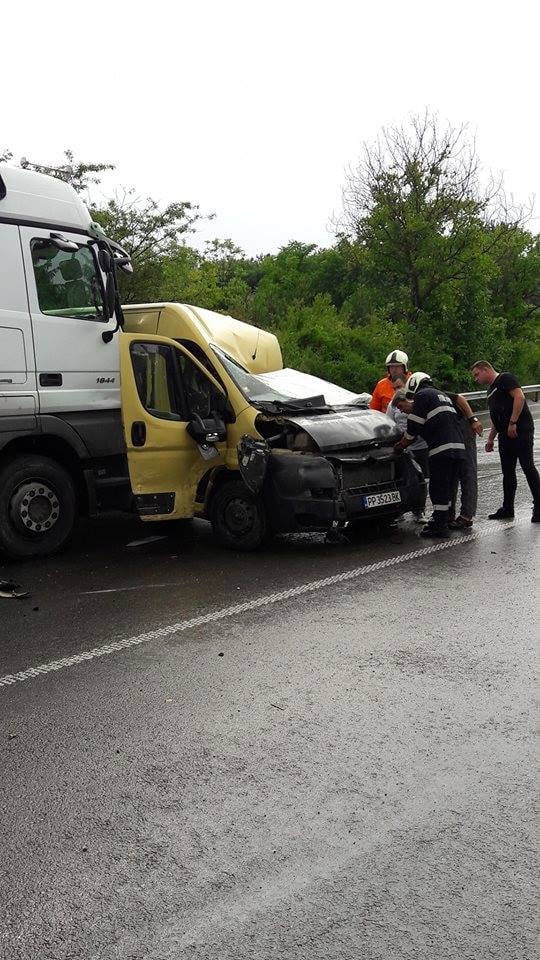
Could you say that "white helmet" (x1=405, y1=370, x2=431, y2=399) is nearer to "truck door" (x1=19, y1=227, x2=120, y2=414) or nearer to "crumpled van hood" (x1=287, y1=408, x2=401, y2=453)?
"crumpled van hood" (x1=287, y1=408, x2=401, y2=453)

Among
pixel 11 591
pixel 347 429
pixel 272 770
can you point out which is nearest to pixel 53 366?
pixel 11 591

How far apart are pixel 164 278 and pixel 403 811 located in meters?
17.4

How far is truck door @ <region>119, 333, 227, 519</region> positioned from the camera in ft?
27.4

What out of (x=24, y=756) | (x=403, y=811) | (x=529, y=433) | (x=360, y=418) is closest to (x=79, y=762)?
(x=24, y=756)

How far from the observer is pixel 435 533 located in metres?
8.62

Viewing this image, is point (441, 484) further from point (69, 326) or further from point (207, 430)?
point (69, 326)

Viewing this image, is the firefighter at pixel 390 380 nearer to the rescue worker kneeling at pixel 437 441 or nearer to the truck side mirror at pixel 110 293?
the rescue worker kneeling at pixel 437 441

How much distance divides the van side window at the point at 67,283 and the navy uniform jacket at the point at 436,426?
3157 mm

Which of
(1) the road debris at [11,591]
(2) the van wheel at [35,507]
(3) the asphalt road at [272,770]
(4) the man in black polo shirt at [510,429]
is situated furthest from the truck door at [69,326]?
(4) the man in black polo shirt at [510,429]

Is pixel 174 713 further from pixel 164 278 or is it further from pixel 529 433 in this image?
pixel 164 278

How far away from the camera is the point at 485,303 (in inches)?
1014

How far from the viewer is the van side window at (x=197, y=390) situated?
8422mm

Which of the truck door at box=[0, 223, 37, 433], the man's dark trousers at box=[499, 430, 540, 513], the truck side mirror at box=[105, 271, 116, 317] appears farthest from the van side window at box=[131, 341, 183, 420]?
the man's dark trousers at box=[499, 430, 540, 513]

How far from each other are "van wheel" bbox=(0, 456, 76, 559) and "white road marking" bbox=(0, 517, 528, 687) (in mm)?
2474
